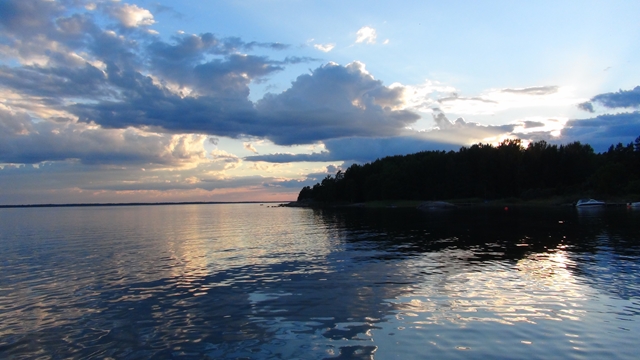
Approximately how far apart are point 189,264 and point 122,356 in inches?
745

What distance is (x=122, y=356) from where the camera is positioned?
547 inches

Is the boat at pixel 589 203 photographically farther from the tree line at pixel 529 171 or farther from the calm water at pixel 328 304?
the calm water at pixel 328 304

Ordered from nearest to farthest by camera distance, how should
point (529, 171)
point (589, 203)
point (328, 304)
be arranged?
point (328, 304)
point (589, 203)
point (529, 171)

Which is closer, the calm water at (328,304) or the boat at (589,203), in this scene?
the calm water at (328,304)

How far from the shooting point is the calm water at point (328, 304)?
567 inches

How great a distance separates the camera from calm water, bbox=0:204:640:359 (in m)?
14.4

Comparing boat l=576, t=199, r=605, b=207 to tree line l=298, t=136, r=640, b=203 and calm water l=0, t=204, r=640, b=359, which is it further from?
calm water l=0, t=204, r=640, b=359

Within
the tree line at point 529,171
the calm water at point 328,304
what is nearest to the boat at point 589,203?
the tree line at point 529,171

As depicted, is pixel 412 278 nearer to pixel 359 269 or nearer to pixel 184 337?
pixel 359 269

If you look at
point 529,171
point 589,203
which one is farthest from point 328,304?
point 529,171

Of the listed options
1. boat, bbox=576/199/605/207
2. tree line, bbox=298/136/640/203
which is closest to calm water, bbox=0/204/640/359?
boat, bbox=576/199/605/207

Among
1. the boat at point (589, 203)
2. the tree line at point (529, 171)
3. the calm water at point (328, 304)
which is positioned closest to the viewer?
the calm water at point (328, 304)

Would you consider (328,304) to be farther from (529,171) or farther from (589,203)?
(529,171)

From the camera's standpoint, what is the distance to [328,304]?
65.1 feet
